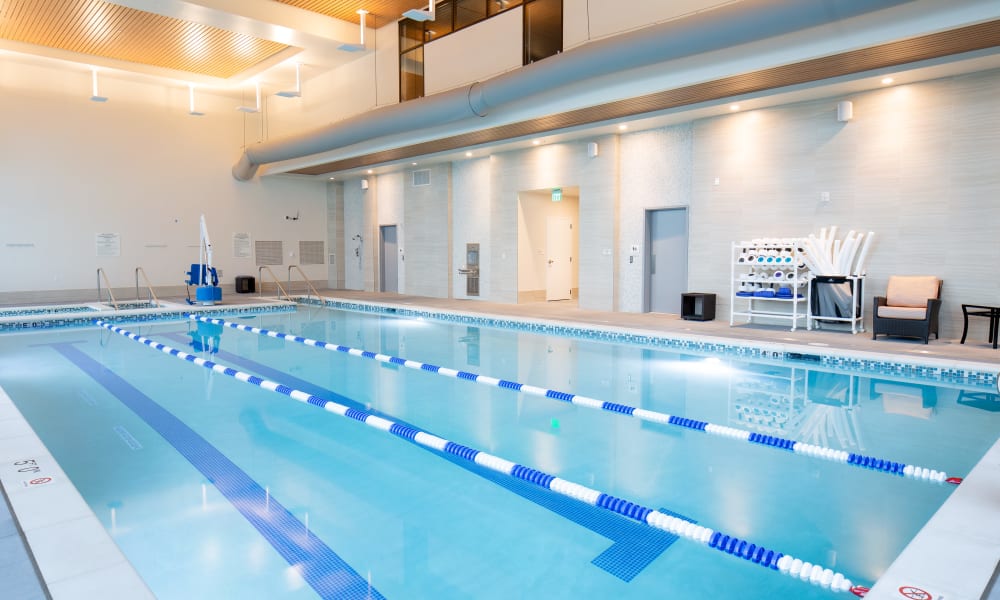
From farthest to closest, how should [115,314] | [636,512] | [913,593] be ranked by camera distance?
1. [115,314]
2. [636,512]
3. [913,593]

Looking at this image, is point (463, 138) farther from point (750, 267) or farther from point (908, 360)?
point (908, 360)

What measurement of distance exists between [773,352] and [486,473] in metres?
4.71

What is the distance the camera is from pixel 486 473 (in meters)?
3.69

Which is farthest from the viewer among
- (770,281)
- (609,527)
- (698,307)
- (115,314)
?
A: (115,314)

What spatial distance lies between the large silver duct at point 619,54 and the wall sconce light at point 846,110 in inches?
118

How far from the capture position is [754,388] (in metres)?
5.71

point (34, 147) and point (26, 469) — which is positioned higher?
point (34, 147)

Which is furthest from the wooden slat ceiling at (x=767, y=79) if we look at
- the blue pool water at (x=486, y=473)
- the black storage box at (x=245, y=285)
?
the black storage box at (x=245, y=285)

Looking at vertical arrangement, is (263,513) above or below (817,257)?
below

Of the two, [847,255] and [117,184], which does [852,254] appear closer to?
[847,255]

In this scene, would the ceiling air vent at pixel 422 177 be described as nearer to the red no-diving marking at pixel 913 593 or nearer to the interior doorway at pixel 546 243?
the interior doorway at pixel 546 243

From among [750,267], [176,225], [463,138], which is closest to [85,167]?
[176,225]

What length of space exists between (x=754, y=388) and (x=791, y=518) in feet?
9.34

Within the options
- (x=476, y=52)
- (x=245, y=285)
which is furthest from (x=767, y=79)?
(x=245, y=285)
